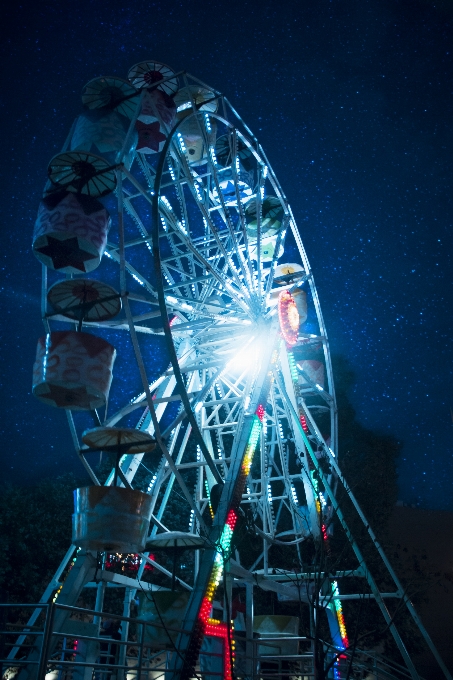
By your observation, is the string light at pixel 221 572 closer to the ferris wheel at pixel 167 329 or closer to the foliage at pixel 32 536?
the ferris wheel at pixel 167 329

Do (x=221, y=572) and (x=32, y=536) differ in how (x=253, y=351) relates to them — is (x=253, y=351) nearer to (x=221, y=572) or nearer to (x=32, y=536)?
(x=221, y=572)

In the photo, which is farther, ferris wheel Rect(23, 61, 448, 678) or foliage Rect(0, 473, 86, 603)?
foliage Rect(0, 473, 86, 603)

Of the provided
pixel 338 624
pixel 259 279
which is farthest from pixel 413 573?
pixel 259 279

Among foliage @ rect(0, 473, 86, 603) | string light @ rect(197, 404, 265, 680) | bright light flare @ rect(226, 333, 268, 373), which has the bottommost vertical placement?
string light @ rect(197, 404, 265, 680)

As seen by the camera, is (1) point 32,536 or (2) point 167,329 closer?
(2) point 167,329

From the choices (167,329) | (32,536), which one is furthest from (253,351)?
(32,536)

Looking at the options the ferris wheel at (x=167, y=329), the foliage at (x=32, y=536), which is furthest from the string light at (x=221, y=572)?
the foliage at (x=32, y=536)

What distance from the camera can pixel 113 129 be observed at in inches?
356

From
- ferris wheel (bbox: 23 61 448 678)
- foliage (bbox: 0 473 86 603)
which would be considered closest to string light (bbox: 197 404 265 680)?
ferris wheel (bbox: 23 61 448 678)

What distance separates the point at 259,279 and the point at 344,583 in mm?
10471

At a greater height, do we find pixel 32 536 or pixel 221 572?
pixel 32 536

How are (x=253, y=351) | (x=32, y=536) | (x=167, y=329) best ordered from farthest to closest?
(x=32, y=536), (x=253, y=351), (x=167, y=329)

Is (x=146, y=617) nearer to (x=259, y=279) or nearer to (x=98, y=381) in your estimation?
(x=98, y=381)

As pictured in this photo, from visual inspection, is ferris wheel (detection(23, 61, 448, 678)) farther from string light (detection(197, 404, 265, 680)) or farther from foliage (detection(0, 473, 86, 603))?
foliage (detection(0, 473, 86, 603))
